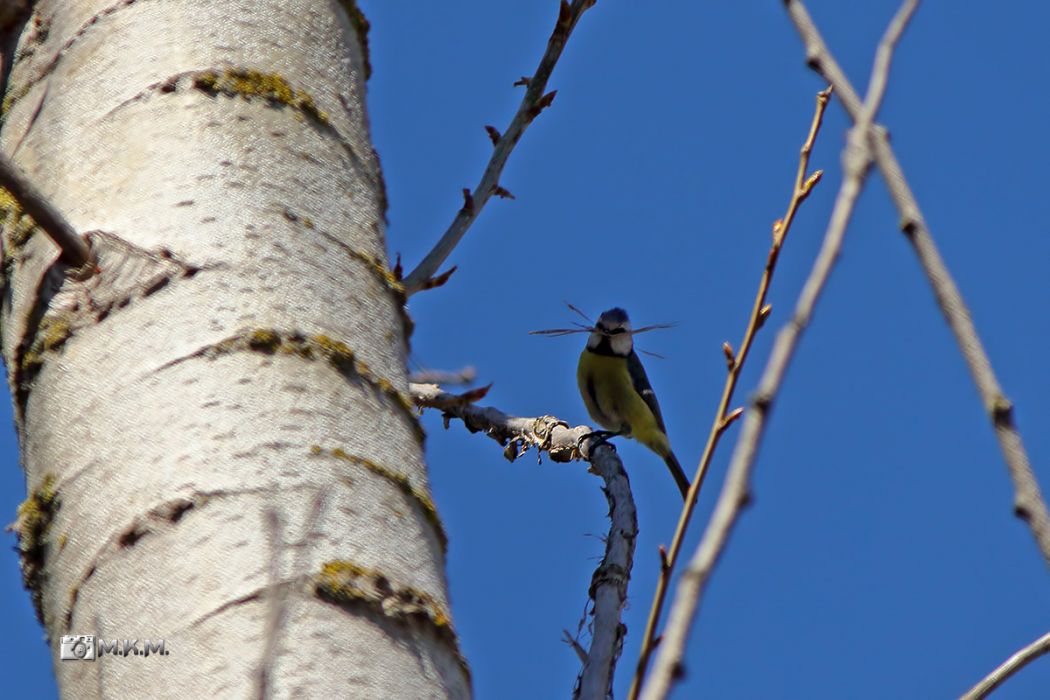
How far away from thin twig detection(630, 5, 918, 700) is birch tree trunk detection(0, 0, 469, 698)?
340 mm

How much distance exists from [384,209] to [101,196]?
0.39 metres

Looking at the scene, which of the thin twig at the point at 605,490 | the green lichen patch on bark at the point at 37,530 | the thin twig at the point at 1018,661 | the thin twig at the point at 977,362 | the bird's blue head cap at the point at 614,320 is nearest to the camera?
the thin twig at the point at 977,362

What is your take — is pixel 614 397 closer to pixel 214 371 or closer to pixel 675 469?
pixel 675 469

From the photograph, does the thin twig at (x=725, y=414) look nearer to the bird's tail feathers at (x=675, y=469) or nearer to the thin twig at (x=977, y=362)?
the thin twig at (x=977, y=362)

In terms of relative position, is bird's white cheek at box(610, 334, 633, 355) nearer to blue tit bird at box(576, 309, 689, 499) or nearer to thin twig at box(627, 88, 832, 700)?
blue tit bird at box(576, 309, 689, 499)

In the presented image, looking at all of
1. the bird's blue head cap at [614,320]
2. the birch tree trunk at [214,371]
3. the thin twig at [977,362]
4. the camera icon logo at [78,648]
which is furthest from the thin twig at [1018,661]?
the bird's blue head cap at [614,320]

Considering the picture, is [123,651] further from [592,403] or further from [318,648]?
[592,403]

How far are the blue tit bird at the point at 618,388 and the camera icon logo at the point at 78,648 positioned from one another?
568cm

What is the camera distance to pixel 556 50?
2.61m

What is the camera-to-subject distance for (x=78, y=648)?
112 cm

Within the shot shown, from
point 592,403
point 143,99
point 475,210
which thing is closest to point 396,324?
point 143,99

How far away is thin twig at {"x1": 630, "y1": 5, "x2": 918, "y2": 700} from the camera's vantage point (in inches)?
28.8

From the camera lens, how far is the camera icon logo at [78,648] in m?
1.11

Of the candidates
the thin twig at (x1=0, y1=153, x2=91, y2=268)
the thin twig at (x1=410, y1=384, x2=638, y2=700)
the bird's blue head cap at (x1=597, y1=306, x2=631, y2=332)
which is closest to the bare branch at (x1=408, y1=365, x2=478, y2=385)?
the thin twig at (x1=410, y1=384, x2=638, y2=700)
